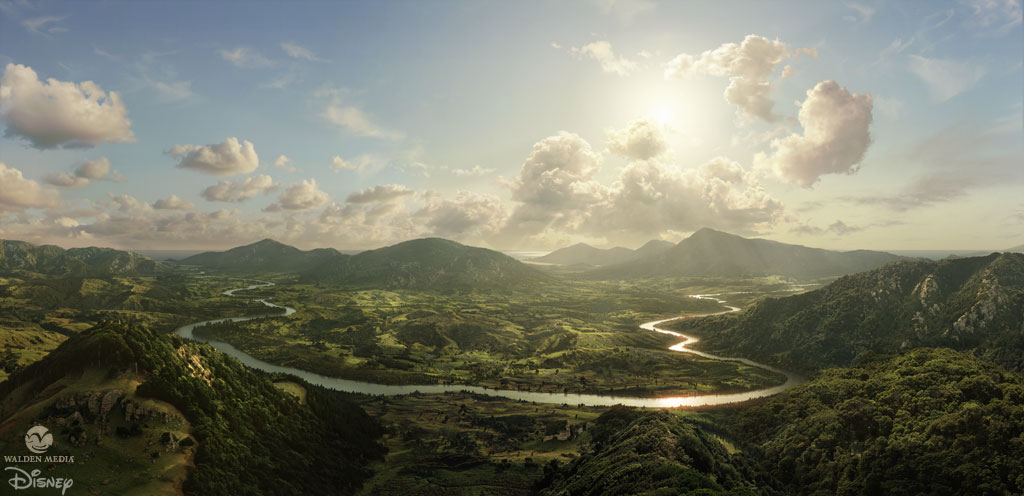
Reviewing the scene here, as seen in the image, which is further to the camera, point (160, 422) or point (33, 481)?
point (160, 422)

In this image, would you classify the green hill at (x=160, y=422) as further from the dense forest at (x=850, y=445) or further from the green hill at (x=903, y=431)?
the green hill at (x=903, y=431)

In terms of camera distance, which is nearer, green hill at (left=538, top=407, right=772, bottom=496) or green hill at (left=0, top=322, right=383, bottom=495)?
green hill at (left=0, top=322, right=383, bottom=495)

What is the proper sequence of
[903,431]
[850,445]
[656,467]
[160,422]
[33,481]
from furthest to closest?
[850,445] < [903,431] < [656,467] < [160,422] < [33,481]

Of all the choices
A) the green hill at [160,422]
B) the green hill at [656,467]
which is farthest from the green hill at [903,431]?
the green hill at [160,422]

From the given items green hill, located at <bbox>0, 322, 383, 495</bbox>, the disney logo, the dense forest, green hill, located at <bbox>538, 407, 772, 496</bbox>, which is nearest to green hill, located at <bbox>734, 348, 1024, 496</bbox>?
the dense forest

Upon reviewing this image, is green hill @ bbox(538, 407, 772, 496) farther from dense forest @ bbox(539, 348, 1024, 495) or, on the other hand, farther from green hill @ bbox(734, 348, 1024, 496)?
green hill @ bbox(734, 348, 1024, 496)

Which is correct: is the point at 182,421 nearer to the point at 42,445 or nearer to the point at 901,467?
the point at 42,445

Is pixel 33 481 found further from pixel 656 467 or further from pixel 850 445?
pixel 850 445

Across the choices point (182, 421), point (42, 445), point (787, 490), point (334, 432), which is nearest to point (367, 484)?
point (334, 432)

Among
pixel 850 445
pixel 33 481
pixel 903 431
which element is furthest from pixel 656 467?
pixel 33 481
